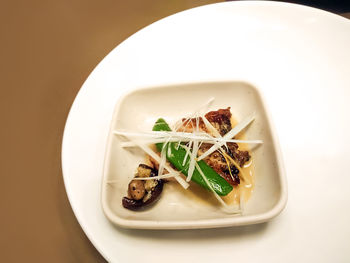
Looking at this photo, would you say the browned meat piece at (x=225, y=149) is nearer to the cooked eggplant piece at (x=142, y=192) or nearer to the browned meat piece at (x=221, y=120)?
the browned meat piece at (x=221, y=120)

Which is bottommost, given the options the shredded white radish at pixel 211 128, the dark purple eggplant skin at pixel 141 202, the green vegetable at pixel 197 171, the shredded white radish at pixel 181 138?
the dark purple eggplant skin at pixel 141 202

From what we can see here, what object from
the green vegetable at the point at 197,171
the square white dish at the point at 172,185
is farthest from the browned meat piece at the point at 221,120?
the green vegetable at the point at 197,171

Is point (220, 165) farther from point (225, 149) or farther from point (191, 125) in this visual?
point (191, 125)

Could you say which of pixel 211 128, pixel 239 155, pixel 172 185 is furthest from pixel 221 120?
pixel 172 185

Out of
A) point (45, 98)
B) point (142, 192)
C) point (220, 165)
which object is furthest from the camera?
point (45, 98)

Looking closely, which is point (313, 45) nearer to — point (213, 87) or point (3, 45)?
point (213, 87)

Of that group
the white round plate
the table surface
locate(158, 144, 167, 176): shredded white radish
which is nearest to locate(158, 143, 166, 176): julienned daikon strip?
locate(158, 144, 167, 176): shredded white radish
